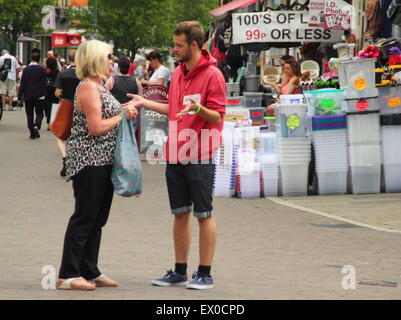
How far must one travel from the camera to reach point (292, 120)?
14516 mm

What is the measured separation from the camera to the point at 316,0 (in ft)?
60.7

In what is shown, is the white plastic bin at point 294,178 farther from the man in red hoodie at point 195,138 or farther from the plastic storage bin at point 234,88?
the plastic storage bin at point 234,88

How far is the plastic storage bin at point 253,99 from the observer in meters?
20.1

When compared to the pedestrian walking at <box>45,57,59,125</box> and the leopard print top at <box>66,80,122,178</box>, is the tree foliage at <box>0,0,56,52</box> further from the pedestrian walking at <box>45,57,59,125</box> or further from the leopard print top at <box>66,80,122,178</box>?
the leopard print top at <box>66,80,122,178</box>

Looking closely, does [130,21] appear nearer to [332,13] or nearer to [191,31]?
[332,13]

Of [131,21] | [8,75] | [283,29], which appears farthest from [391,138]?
[131,21]

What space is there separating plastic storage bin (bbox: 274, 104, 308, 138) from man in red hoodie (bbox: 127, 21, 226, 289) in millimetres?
6597

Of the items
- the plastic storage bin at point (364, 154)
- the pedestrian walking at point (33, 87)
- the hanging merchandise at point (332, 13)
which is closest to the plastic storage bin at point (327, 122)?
the plastic storage bin at point (364, 154)

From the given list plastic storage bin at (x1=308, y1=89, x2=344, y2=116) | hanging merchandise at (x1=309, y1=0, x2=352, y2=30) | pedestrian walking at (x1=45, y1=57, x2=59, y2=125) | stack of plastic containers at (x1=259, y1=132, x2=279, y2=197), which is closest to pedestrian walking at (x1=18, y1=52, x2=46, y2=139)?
pedestrian walking at (x1=45, y1=57, x2=59, y2=125)

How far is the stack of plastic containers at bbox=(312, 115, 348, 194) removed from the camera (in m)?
14.5

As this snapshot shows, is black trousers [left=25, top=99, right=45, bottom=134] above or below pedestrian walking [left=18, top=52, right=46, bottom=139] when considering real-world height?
below

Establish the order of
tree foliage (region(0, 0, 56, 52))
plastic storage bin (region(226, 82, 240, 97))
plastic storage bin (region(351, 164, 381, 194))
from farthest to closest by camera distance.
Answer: tree foliage (region(0, 0, 56, 52))
plastic storage bin (region(226, 82, 240, 97))
plastic storage bin (region(351, 164, 381, 194))

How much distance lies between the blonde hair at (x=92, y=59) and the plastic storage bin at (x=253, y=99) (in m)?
12.4
